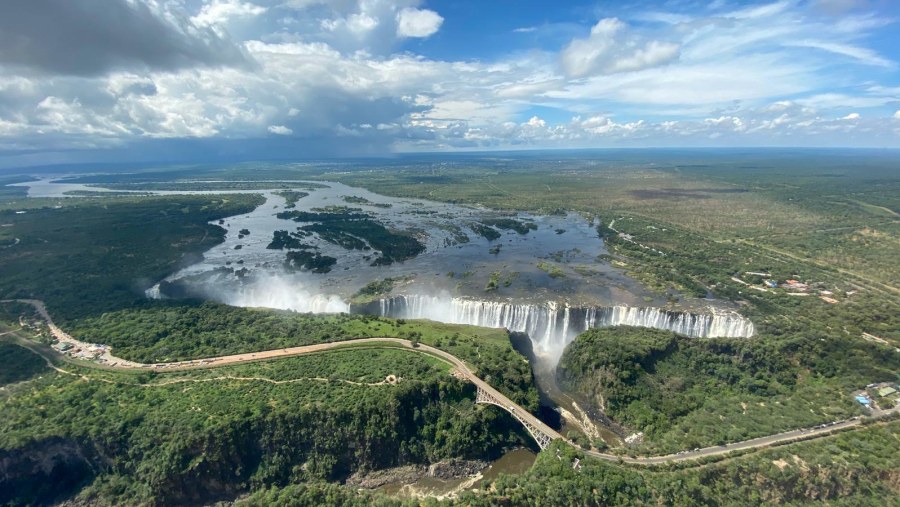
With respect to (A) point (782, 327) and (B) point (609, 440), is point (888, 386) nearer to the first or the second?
(A) point (782, 327)

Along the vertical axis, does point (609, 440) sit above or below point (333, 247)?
below

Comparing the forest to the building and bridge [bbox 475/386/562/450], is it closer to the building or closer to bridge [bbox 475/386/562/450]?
bridge [bbox 475/386/562/450]

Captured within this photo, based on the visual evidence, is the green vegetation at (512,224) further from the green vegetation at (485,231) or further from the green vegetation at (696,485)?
the green vegetation at (696,485)

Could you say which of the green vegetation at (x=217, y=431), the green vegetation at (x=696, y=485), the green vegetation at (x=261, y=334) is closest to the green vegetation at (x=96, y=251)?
the green vegetation at (x=261, y=334)

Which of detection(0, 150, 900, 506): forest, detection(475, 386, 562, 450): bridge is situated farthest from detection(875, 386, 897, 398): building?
detection(475, 386, 562, 450): bridge

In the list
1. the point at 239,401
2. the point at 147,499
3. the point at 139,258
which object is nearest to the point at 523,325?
the point at 239,401

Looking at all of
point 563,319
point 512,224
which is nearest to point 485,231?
point 512,224
